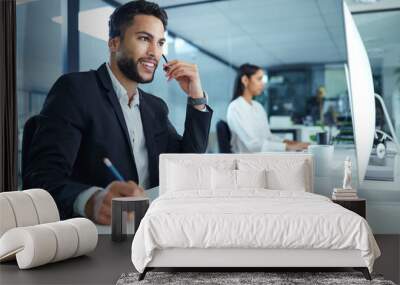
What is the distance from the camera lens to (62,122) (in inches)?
276

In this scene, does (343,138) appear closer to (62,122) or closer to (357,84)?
(357,84)

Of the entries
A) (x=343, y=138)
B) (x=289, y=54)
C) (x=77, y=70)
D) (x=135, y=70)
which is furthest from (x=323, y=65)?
(x=77, y=70)

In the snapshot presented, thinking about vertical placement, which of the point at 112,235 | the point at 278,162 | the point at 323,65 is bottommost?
the point at 112,235

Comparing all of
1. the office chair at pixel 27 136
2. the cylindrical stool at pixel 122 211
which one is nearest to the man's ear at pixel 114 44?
the office chair at pixel 27 136

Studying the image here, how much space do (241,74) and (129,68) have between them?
1294 mm

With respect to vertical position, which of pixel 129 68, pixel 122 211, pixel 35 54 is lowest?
pixel 122 211

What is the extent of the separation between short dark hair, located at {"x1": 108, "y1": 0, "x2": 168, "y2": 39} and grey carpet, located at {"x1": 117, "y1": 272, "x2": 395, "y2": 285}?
323 cm

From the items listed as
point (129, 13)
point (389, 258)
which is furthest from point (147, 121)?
point (389, 258)

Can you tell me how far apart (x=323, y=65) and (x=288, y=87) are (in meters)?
0.46

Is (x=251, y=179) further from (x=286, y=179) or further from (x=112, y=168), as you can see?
(x=112, y=168)

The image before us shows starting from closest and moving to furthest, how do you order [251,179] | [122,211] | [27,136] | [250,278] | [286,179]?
[250,278], [251,179], [286,179], [122,211], [27,136]

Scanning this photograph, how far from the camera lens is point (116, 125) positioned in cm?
694

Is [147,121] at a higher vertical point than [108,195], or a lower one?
higher

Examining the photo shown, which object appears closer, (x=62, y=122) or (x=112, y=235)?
(x=112, y=235)
